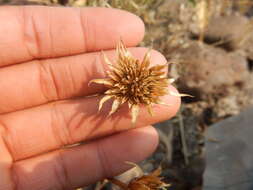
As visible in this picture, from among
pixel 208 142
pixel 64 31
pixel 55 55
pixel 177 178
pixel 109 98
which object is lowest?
pixel 177 178

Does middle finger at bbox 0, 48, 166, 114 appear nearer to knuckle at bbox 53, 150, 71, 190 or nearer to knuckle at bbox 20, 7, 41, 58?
knuckle at bbox 20, 7, 41, 58

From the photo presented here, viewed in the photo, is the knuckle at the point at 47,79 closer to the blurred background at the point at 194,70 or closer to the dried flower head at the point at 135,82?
the dried flower head at the point at 135,82

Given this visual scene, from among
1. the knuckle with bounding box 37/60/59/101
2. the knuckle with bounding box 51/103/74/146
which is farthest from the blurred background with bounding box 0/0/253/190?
the knuckle with bounding box 37/60/59/101

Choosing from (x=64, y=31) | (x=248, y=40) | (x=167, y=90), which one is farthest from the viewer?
(x=248, y=40)

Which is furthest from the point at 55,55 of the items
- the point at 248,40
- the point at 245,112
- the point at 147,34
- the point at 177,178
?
→ the point at 248,40

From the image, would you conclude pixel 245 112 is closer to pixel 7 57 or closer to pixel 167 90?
pixel 167 90

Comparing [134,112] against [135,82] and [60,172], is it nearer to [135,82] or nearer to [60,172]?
[135,82]
